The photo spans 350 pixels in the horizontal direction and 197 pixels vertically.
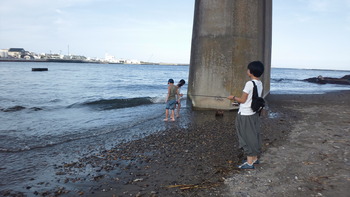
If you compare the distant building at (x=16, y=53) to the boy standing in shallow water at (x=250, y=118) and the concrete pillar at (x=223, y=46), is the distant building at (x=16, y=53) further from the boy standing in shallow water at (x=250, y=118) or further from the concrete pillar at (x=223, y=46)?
the boy standing in shallow water at (x=250, y=118)

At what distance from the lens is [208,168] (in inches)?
197

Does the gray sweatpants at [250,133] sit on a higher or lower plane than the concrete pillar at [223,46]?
lower

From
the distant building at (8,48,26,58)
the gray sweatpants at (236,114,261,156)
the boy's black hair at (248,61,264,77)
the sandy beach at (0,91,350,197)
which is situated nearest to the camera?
the sandy beach at (0,91,350,197)

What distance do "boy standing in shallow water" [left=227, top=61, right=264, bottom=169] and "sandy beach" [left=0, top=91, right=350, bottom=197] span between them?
44 centimetres

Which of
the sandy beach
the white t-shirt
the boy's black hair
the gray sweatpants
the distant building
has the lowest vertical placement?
the sandy beach

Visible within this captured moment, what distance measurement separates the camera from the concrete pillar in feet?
36.2

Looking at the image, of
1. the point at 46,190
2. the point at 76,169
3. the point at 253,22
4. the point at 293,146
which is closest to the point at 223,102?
the point at 253,22

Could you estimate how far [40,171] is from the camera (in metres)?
5.36

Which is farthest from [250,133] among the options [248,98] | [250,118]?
[248,98]

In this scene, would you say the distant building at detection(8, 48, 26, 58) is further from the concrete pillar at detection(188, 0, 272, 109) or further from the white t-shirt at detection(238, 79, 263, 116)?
the white t-shirt at detection(238, 79, 263, 116)

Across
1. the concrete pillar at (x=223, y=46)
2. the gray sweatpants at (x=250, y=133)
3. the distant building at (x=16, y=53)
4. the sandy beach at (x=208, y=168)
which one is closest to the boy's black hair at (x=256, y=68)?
the gray sweatpants at (x=250, y=133)

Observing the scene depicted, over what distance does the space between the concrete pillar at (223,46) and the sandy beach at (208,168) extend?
12.3 ft

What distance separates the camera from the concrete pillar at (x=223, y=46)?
1102 centimetres

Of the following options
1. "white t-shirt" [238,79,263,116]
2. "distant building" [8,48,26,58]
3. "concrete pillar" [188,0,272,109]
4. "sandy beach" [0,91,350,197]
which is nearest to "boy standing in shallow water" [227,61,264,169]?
"white t-shirt" [238,79,263,116]
